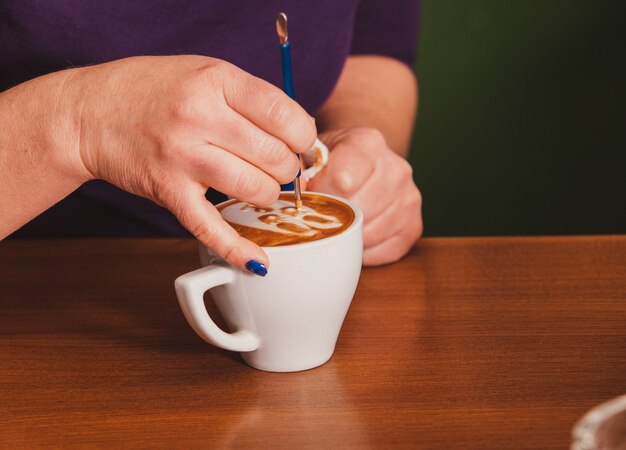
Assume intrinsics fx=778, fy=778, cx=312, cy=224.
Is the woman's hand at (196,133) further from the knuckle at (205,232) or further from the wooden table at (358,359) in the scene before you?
the wooden table at (358,359)

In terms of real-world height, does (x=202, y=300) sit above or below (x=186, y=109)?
below

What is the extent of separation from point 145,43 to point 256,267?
1.70 feet

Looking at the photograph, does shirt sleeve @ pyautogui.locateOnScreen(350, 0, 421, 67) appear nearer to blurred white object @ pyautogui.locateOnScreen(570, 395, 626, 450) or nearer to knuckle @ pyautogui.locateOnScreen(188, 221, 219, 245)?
knuckle @ pyautogui.locateOnScreen(188, 221, 219, 245)

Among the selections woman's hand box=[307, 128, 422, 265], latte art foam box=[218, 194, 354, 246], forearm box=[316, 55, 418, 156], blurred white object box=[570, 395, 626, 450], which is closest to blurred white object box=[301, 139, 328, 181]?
woman's hand box=[307, 128, 422, 265]

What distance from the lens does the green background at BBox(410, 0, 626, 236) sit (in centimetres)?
194

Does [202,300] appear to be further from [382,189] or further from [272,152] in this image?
[382,189]

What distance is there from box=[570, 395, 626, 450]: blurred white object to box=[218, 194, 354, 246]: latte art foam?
0.32 m

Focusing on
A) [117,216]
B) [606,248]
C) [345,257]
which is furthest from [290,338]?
[117,216]

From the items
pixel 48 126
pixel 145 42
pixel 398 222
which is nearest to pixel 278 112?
pixel 48 126

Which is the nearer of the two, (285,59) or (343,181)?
(285,59)

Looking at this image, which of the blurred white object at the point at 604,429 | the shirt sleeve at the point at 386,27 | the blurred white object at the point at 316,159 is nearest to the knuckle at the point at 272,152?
the blurred white object at the point at 316,159

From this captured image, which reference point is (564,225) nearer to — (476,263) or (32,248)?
(476,263)

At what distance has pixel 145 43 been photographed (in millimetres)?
1044

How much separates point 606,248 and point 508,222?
1135 millimetres
